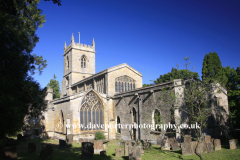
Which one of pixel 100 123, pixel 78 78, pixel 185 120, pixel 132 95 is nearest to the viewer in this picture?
pixel 185 120

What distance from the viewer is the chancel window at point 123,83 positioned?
2517 centimetres

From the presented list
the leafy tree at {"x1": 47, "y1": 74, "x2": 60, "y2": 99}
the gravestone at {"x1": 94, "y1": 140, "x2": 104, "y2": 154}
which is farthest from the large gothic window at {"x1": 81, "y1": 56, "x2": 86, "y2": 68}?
the gravestone at {"x1": 94, "y1": 140, "x2": 104, "y2": 154}

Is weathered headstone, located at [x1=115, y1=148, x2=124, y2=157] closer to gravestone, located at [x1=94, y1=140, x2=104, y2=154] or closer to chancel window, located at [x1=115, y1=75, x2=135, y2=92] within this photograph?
gravestone, located at [x1=94, y1=140, x2=104, y2=154]

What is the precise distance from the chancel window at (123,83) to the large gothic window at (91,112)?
3.96m

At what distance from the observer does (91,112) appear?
70.7 feet

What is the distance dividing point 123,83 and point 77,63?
15.1 m

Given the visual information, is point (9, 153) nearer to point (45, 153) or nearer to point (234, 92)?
point (45, 153)

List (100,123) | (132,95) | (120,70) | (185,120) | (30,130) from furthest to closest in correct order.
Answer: (120,70)
(30,130)
(100,123)
(132,95)
(185,120)

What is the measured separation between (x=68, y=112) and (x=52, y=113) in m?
5.85

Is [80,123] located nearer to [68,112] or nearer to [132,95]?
[68,112]

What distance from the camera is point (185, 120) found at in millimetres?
15141

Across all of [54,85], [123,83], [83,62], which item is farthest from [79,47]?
[54,85]

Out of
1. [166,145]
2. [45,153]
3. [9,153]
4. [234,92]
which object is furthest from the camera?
[234,92]

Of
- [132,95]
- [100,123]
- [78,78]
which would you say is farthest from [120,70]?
[78,78]
